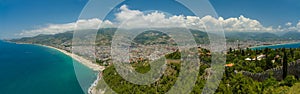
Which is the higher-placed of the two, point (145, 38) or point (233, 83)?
point (145, 38)

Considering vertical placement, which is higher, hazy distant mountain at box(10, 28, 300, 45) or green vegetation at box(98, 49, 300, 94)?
hazy distant mountain at box(10, 28, 300, 45)

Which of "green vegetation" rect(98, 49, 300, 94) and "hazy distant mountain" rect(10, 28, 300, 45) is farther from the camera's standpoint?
"hazy distant mountain" rect(10, 28, 300, 45)

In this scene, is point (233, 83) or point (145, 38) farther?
point (145, 38)

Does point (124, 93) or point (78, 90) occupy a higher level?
point (124, 93)

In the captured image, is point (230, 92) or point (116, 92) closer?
A: point (230, 92)

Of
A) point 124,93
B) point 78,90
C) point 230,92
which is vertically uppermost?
point 230,92

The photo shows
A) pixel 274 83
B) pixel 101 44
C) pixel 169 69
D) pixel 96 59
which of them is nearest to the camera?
pixel 274 83

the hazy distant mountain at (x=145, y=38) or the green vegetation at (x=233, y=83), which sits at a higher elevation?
the hazy distant mountain at (x=145, y=38)

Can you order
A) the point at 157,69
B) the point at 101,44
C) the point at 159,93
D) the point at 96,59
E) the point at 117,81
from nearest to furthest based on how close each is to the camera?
1. the point at 159,93
2. the point at 157,69
3. the point at 117,81
4. the point at 96,59
5. the point at 101,44

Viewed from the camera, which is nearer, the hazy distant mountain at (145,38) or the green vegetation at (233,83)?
the green vegetation at (233,83)

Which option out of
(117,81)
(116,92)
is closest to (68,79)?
(117,81)

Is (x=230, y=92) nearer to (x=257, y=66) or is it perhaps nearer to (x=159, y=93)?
(x=159, y=93)
